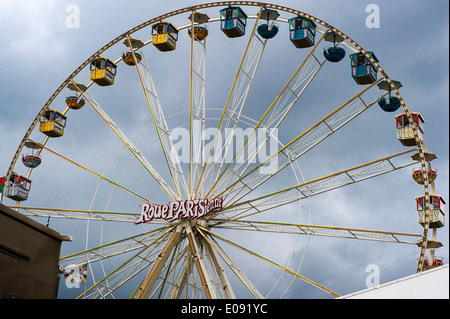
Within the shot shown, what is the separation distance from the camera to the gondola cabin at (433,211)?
72.0ft

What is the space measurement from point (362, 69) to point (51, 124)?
1176 cm

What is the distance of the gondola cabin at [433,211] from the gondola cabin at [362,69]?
4.75 m

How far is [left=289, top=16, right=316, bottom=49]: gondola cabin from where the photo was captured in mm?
25516

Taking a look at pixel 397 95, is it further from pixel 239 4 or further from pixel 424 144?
pixel 239 4

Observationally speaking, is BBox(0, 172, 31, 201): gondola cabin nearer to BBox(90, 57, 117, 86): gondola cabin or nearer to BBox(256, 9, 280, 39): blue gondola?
BBox(90, 57, 117, 86): gondola cabin

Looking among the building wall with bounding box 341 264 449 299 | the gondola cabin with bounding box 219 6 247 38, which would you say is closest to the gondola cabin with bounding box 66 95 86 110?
the gondola cabin with bounding box 219 6 247 38

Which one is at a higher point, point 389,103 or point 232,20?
point 232,20

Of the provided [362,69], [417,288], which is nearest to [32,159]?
[362,69]

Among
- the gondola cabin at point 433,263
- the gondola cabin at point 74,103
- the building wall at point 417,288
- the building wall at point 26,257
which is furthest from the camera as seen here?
the gondola cabin at point 74,103

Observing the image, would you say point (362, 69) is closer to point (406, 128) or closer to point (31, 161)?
point (406, 128)

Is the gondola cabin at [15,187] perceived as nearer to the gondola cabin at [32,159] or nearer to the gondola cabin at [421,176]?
the gondola cabin at [32,159]

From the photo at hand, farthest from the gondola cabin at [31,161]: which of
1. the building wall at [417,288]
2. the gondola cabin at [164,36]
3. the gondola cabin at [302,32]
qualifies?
the building wall at [417,288]

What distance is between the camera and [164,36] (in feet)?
89.8
